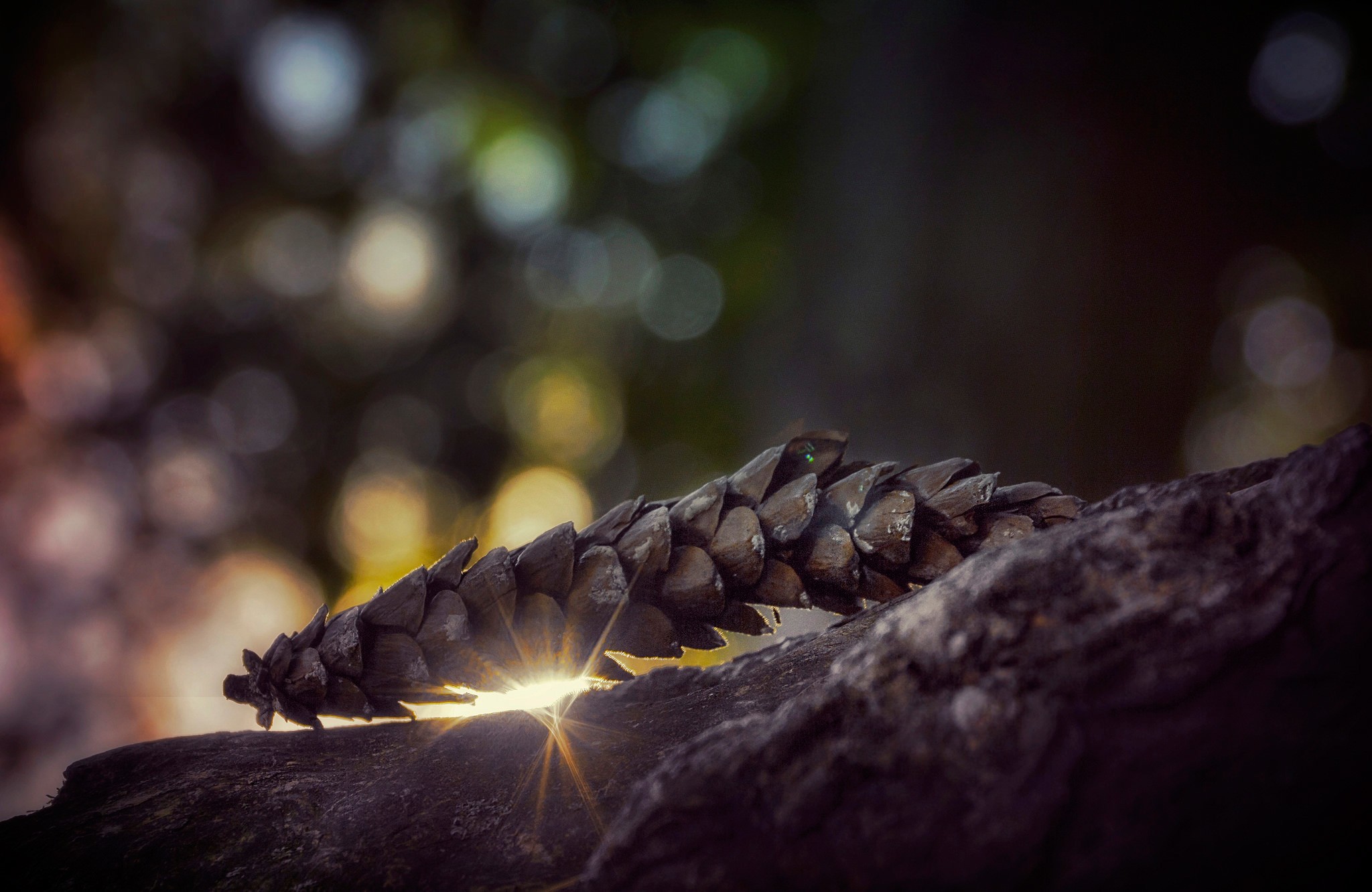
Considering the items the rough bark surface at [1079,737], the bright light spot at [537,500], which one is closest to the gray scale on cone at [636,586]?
the rough bark surface at [1079,737]

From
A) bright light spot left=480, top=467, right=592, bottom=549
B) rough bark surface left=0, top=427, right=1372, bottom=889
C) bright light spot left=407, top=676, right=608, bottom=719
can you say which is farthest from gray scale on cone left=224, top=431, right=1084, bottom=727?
bright light spot left=480, top=467, right=592, bottom=549

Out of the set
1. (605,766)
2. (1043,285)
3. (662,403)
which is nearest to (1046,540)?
(605,766)

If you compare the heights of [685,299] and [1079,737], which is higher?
[685,299]

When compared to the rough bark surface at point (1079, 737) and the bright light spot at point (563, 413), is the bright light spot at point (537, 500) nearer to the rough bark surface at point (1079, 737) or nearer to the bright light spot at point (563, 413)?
the bright light spot at point (563, 413)

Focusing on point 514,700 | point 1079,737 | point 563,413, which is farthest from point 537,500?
point 1079,737

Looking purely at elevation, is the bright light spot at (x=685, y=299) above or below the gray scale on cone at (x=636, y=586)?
above

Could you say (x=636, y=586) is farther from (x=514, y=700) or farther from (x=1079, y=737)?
(x=1079, y=737)
